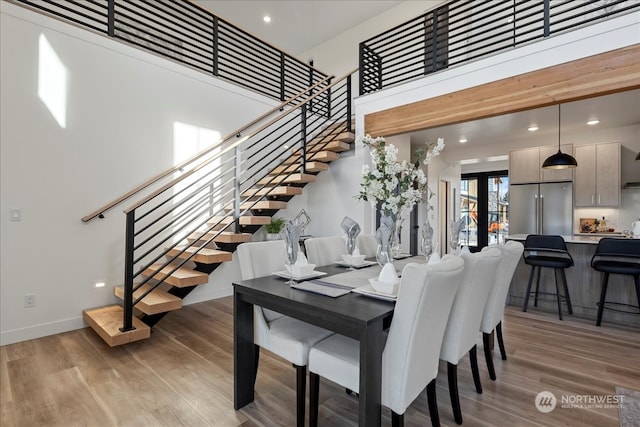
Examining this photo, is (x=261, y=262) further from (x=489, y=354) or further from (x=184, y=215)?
(x=184, y=215)

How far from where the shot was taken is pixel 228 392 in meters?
2.13

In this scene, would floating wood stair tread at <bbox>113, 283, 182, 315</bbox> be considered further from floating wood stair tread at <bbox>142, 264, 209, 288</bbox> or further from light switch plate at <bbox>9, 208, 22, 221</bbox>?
light switch plate at <bbox>9, 208, 22, 221</bbox>

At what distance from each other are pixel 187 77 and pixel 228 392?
386cm

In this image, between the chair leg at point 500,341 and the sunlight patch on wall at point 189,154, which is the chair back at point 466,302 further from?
the sunlight patch on wall at point 189,154

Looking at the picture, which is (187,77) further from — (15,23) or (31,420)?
(31,420)

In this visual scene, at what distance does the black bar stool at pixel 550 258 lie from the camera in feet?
11.9

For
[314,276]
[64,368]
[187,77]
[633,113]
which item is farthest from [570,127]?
[64,368]

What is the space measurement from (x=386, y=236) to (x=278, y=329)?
88 centimetres

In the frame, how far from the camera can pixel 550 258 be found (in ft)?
12.5

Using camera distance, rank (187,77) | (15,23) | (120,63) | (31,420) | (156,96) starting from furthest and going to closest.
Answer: (187,77)
(156,96)
(120,63)
(15,23)
(31,420)

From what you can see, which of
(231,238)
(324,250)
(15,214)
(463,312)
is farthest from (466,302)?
(15,214)

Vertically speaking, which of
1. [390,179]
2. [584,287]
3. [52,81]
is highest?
[52,81]

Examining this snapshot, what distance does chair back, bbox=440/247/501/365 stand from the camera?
1.79 metres

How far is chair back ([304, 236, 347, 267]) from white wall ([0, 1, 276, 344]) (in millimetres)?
2396
